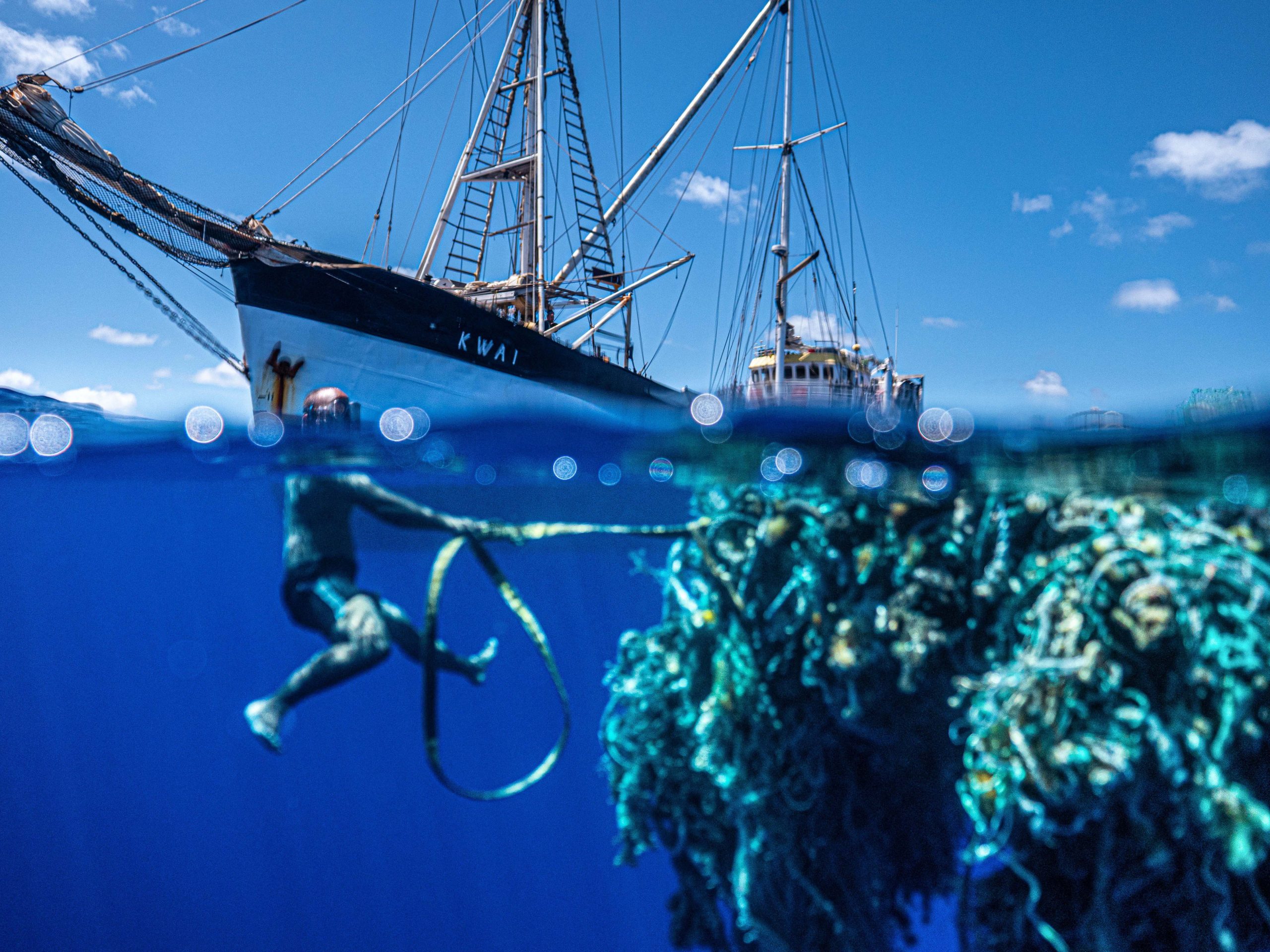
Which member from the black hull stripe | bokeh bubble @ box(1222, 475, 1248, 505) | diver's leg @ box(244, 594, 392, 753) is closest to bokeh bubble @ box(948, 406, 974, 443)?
bokeh bubble @ box(1222, 475, 1248, 505)

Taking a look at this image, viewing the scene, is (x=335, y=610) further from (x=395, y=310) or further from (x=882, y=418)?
(x=395, y=310)

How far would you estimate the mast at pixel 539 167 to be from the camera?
1968 cm

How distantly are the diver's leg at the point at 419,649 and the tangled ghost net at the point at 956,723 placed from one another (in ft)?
6.02

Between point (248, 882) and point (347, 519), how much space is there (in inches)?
233

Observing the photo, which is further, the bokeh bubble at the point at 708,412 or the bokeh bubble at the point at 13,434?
the bokeh bubble at the point at 13,434

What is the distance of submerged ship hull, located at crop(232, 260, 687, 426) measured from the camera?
15055 mm

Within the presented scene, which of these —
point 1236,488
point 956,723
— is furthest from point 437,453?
point 1236,488

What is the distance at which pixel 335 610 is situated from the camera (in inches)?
253

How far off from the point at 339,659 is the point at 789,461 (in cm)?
445

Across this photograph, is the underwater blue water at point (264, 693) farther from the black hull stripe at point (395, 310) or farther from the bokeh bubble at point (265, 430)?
the black hull stripe at point (395, 310)

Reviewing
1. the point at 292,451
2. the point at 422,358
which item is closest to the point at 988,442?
the point at 292,451

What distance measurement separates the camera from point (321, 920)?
9.85 metres

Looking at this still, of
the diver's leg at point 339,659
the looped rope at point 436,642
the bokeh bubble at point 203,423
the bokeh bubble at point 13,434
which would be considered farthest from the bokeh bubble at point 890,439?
the bokeh bubble at point 13,434

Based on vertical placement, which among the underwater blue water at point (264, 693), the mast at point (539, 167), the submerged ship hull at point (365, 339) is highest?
the mast at point (539, 167)
